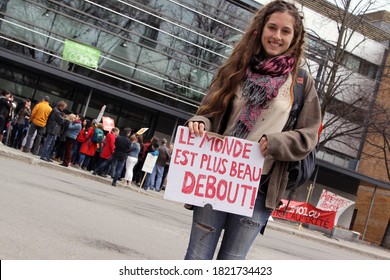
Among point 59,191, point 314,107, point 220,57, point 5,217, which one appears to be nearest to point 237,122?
point 314,107

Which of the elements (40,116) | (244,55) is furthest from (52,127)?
(244,55)

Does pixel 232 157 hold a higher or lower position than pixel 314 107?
lower

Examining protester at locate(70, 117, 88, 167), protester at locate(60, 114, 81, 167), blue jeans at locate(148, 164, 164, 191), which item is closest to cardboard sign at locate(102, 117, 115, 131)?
protester at locate(70, 117, 88, 167)

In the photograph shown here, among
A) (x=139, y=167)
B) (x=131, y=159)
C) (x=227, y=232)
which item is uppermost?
(x=131, y=159)

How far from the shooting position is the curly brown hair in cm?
327

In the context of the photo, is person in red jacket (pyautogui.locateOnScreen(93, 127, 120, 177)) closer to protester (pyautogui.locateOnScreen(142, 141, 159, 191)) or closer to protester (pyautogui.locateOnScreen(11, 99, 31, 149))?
protester (pyautogui.locateOnScreen(142, 141, 159, 191))

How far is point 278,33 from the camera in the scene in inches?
128

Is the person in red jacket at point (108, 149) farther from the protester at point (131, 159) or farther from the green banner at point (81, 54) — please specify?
the green banner at point (81, 54)

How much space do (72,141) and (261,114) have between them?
15.5m

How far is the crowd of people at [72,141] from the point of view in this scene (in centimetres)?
1762

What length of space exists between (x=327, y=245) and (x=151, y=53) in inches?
577

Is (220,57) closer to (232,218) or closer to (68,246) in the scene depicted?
(68,246)

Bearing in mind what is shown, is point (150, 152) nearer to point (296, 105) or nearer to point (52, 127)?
point (52, 127)
